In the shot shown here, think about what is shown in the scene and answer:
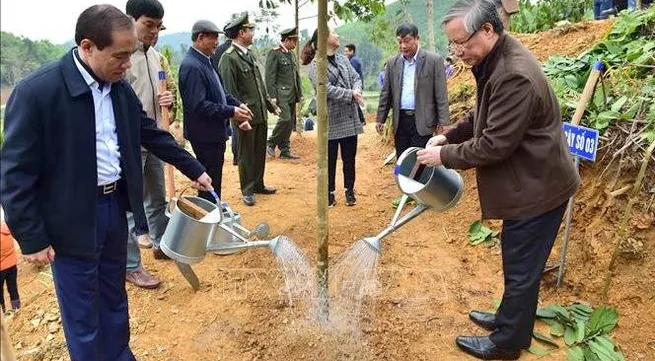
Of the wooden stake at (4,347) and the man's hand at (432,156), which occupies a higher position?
the man's hand at (432,156)

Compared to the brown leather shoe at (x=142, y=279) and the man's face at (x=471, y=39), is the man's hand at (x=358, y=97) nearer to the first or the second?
the man's face at (x=471, y=39)

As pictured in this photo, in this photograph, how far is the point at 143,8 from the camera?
3172 mm

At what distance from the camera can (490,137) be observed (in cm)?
229

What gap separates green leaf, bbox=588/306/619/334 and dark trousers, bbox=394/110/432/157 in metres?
2.15

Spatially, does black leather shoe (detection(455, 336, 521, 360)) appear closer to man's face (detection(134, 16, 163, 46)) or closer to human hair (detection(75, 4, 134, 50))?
human hair (detection(75, 4, 134, 50))

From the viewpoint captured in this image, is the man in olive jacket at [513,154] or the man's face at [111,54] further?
the man in olive jacket at [513,154]

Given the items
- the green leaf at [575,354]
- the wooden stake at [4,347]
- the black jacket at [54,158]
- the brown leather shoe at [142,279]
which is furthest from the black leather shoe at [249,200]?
the wooden stake at [4,347]

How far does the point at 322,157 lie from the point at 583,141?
171 centimetres

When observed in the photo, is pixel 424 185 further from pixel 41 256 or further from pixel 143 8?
pixel 143 8

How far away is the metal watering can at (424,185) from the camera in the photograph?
2.79 m

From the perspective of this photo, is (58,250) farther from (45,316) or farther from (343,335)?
(343,335)

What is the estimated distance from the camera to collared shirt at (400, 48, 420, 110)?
178 inches

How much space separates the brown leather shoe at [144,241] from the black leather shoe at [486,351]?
2660mm

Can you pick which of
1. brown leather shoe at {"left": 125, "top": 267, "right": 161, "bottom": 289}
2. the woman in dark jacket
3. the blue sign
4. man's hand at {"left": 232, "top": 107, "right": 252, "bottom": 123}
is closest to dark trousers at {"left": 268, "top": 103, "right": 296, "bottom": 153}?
the woman in dark jacket
